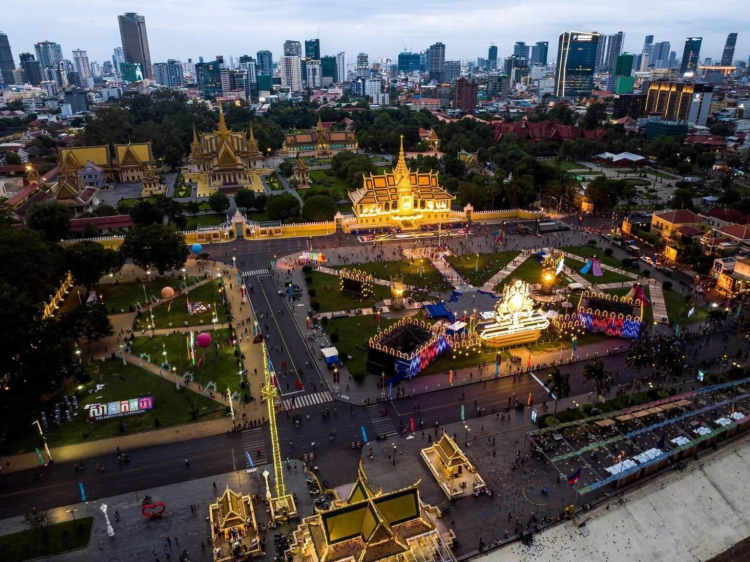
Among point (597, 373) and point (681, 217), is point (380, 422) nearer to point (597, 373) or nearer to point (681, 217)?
point (597, 373)

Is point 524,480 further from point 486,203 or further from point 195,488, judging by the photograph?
point 486,203

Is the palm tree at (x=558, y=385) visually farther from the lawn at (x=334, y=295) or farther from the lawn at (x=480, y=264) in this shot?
the lawn at (x=334, y=295)

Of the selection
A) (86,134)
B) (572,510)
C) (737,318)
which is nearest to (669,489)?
(572,510)

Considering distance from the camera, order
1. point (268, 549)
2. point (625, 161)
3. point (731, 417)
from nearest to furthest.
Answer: point (268, 549), point (731, 417), point (625, 161)

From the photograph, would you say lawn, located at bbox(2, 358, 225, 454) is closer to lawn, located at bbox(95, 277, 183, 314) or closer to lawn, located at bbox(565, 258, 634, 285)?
lawn, located at bbox(95, 277, 183, 314)

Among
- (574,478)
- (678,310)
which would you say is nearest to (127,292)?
(574,478)
